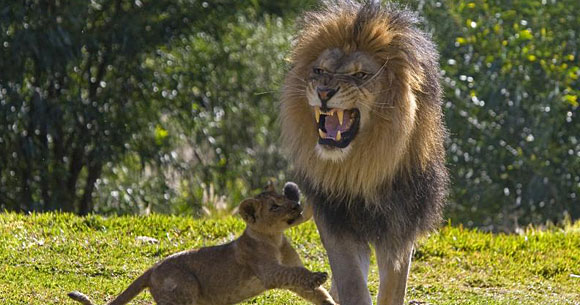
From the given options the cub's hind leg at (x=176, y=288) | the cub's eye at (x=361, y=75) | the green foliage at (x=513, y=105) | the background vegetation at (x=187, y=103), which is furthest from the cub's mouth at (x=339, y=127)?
the green foliage at (x=513, y=105)

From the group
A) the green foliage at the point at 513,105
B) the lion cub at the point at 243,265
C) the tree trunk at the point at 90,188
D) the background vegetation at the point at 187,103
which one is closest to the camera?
the lion cub at the point at 243,265

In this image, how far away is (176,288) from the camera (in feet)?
16.8

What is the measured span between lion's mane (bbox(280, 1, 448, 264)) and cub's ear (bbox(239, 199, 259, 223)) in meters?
0.25

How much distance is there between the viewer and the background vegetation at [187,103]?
1082cm

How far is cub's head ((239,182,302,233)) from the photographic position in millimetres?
5133

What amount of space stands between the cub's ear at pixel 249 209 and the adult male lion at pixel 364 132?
0.81ft

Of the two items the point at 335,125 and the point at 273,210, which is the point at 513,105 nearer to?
the point at 273,210

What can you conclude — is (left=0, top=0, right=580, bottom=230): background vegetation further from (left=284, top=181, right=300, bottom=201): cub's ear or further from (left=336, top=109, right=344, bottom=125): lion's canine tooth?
(left=336, top=109, right=344, bottom=125): lion's canine tooth

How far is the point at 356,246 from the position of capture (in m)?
5.12

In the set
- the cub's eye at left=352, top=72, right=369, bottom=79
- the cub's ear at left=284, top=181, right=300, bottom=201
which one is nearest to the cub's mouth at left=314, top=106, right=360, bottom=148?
the cub's eye at left=352, top=72, right=369, bottom=79

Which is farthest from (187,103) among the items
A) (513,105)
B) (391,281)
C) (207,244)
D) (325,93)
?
(325,93)

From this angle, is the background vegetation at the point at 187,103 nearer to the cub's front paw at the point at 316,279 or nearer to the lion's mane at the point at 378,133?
the lion's mane at the point at 378,133

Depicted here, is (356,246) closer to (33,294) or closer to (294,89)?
(294,89)

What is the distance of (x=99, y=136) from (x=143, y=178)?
1021 millimetres
